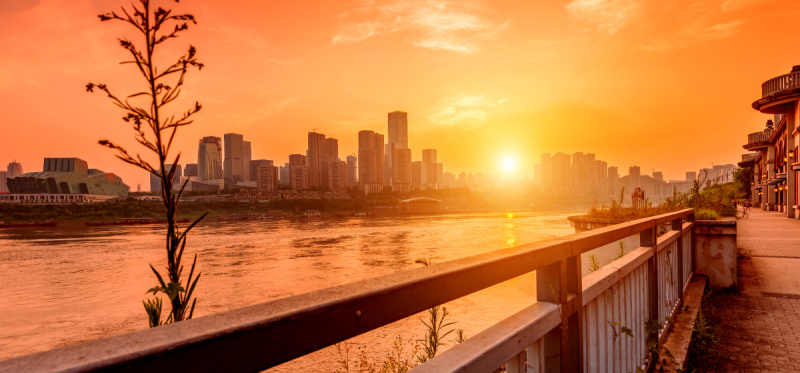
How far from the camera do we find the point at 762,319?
17.2ft

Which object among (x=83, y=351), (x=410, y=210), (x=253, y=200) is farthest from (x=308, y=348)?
(x=253, y=200)

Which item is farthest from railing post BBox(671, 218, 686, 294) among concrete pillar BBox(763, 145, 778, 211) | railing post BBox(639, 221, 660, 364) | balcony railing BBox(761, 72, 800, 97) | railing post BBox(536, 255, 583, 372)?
concrete pillar BBox(763, 145, 778, 211)

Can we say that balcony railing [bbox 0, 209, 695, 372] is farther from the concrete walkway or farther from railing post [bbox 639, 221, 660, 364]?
the concrete walkway

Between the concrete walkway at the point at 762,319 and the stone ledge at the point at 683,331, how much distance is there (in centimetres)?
34

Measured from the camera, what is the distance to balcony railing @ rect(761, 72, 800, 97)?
25.4 m

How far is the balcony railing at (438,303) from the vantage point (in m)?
0.69

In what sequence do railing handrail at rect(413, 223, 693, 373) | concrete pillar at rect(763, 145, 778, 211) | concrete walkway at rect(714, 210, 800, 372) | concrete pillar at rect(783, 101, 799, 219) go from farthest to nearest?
concrete pillar at rect(763, 145, 778, 211)
concrete pillar at rect(783, 101, 799, 219)
concrete walkway at rect(714, 210, 800, 372)
railing handrail at rect(413, 223, 693, 373)

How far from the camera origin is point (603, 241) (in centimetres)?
258

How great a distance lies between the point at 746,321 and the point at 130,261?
38.7 meters

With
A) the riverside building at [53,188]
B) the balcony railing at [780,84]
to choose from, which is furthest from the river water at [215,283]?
the riverside building at [53,188]

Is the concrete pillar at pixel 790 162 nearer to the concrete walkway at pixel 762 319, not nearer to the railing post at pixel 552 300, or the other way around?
the concrete walkway at pixel 762 319

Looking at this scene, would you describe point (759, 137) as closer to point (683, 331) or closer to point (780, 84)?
point (780, 84)

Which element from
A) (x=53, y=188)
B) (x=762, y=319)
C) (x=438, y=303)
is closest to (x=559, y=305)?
(x=438, y=303)

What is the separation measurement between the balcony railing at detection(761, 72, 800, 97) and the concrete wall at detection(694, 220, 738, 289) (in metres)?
26.7
